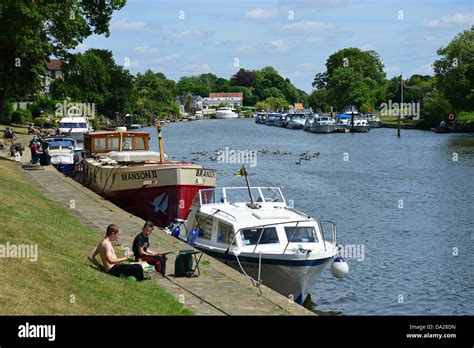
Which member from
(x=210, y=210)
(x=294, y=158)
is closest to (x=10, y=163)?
(x=210, y=210)

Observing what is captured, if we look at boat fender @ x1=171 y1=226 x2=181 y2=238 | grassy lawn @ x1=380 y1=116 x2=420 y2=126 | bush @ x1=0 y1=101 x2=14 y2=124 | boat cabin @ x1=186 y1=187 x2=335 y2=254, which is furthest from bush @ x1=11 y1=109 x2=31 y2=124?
boat cabin @ x1=186 y1=187 x2=335 y2=254

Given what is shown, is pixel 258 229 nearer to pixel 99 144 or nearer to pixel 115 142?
pixel 115 142

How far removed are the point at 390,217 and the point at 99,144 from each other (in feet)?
51.5

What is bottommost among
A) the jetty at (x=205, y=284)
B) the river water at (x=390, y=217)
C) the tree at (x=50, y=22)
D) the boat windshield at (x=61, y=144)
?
the river water at (x=390, y=217)

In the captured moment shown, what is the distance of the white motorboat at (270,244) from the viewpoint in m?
22.0

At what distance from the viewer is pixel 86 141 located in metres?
43.6

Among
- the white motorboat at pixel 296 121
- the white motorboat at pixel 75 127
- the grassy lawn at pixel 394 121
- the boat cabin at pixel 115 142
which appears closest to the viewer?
the boat cabin at pixel 115 142

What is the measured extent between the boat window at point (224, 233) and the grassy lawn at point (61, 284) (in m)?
3.81

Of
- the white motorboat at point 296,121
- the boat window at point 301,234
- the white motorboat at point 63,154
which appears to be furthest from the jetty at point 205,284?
the white motorboat at point 296,121

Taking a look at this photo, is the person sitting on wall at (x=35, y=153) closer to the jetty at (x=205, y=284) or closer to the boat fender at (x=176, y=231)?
the jetty at (x=205, y=284)

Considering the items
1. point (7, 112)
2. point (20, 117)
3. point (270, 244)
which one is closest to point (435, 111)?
point (20, 117)

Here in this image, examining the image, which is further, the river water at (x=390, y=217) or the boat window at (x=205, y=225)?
the boat window at (x=205, y=225)

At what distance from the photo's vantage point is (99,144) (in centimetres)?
4247
